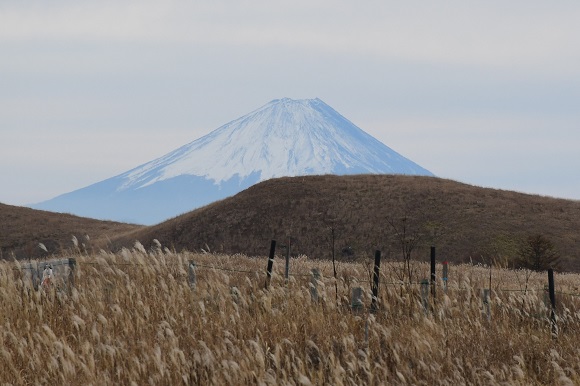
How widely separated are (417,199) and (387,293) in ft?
157

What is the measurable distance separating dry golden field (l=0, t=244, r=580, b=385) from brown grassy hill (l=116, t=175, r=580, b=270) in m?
38.6

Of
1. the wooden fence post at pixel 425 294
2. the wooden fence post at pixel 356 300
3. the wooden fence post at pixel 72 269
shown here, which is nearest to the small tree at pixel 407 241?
the wooden fence post at pixel 425 294

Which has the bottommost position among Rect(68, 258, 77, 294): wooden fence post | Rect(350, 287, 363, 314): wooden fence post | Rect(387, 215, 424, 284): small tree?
Rect(350, 287, 363, 314): wooden fence post

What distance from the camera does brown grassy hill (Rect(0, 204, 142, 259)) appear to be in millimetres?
59969

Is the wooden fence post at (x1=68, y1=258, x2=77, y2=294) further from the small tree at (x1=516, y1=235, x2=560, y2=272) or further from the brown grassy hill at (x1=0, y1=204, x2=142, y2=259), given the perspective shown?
the brown grassy hill at (x1=0, y1=204, x2=142, y2=259)

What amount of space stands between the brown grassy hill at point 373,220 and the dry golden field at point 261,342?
3859 cm

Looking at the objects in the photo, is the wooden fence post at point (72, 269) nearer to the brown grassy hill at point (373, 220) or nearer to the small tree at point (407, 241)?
the small tree at point (407, 241)

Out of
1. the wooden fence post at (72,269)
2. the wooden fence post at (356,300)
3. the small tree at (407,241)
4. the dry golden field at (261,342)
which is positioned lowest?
the dry golden field at (261,342)

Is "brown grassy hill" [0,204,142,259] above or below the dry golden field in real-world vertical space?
above

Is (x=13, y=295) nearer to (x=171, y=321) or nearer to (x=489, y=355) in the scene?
(x=171, y=321)

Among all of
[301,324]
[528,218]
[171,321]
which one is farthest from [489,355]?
[528,218]

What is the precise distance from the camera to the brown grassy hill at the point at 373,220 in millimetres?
50031

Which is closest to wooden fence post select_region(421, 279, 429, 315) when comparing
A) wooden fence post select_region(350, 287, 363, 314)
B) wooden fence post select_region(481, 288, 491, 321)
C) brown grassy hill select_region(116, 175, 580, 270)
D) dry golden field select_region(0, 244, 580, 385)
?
dry golden field select_region(0, 244, 580, 385)

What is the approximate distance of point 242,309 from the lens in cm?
905
